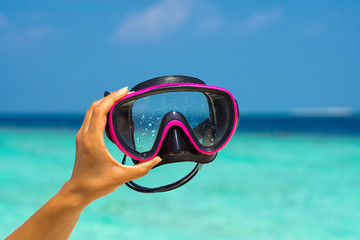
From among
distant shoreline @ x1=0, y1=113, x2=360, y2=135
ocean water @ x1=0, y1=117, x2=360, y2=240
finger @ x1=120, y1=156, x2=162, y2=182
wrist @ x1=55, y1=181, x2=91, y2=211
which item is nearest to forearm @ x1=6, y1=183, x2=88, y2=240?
wrist @ x1=55, y1=181, x2=91, y2=211

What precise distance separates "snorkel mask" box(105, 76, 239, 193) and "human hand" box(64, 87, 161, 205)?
0.27 ft

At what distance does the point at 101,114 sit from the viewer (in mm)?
1108

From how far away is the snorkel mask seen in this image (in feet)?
4.14

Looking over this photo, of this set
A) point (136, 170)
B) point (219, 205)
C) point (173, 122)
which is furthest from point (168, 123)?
point (219, 205)

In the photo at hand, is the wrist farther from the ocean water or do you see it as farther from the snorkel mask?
the ocean water

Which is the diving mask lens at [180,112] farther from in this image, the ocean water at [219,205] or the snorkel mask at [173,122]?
the ocean water at [219,205]

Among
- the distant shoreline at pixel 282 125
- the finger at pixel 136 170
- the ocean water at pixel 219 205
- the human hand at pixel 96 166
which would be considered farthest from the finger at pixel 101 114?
the distant shoreline at pixel 282 125

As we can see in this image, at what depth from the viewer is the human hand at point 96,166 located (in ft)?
3.59

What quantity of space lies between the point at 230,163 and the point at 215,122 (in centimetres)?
727

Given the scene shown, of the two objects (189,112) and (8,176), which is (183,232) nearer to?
(189,112)

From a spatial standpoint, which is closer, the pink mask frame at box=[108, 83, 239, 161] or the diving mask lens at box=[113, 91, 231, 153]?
the pink mask frame at box=[108, 83, 239, 161]

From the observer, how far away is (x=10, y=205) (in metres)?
5.12

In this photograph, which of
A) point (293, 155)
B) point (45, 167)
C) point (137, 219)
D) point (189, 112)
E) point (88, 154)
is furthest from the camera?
point (293, 155)

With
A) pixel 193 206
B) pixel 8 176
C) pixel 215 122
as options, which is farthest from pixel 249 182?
pixel 215 122
